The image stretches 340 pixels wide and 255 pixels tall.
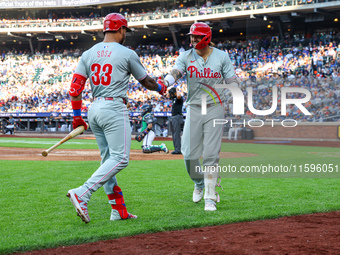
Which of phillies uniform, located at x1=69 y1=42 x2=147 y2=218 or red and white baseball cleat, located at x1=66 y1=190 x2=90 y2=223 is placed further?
phillies uniform, located at x1=69 y1=42 x2=147 y2=218

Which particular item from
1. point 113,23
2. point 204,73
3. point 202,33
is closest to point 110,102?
point 113,23

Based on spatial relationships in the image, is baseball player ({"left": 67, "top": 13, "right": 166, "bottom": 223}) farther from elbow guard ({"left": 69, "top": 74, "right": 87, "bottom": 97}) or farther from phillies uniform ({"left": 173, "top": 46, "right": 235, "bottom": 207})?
phillies uniform ({"left": 173, "top": 46, "right": 235, "bottom": 207})

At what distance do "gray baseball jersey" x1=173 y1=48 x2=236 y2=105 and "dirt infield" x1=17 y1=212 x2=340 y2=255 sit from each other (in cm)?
167

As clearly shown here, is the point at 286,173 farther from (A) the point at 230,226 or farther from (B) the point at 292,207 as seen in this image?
(A) the point at 230,226

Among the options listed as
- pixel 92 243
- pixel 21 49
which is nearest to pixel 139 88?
pixel 21 49

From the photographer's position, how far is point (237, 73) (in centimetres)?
2225

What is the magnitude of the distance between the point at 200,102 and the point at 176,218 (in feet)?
4.74

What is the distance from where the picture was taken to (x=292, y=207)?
497cm

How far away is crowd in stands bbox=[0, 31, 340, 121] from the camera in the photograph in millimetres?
18906

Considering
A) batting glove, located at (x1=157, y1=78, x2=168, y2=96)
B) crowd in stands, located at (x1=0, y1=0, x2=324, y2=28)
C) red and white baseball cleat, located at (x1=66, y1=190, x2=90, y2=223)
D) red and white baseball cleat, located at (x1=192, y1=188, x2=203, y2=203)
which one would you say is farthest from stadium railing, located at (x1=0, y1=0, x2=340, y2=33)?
red and white baseball cleat, located at (x1=66, y1=190, x2=90, y2=223)

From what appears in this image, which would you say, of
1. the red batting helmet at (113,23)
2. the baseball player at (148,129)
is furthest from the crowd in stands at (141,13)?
the red batting helmet at (113,23)

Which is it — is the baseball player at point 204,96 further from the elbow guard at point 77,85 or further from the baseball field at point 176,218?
the elbow guard at point 77,85

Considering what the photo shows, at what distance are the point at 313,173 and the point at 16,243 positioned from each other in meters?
6.46

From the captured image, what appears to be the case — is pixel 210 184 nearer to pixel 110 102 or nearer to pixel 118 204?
pixel 118 204
